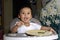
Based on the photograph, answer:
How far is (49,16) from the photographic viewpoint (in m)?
1.30

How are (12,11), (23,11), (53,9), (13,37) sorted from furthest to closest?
(12,11) < (53,9) < (23,11) < (13,37)

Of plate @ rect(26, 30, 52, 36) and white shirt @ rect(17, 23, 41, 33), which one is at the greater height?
white shirt @ rect(17, 23, 41, 33)

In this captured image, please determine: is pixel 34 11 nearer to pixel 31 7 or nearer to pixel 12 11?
pixel 31 7

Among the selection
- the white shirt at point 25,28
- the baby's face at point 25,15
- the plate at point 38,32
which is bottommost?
the plate at point 38,32

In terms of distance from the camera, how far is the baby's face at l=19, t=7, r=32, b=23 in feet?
3.86

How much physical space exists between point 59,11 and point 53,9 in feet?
0.11

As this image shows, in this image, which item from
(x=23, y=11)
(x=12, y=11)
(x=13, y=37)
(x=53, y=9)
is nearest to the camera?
(x=13, y=37)

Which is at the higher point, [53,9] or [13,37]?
[53,9]

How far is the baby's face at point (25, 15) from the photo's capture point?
3.86 feet

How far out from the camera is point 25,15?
1175mm

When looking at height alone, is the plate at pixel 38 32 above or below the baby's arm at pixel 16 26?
below

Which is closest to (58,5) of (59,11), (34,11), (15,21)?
(59,11)

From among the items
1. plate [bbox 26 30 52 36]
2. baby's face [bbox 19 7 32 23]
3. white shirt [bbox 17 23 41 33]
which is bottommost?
plate [bbox 26 30 52 36]

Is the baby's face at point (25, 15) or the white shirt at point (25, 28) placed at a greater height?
the baby's face at point (25, 15)
